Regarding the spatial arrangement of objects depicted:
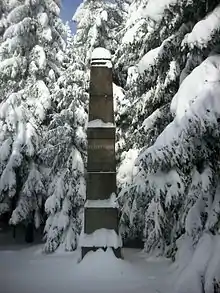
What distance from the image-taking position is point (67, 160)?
15.8m

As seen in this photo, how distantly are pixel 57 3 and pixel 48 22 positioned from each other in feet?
5.13

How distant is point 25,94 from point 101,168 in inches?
266

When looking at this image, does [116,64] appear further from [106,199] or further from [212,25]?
[212,25]

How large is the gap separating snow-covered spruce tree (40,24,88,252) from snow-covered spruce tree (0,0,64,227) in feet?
2.20

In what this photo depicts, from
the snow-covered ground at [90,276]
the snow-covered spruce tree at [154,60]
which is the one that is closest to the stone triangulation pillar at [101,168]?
the snow-covered ground at [90,276]

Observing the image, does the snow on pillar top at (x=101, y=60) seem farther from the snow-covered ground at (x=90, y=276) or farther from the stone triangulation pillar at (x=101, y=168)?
the snow-covered ground at (x=90, y=276)

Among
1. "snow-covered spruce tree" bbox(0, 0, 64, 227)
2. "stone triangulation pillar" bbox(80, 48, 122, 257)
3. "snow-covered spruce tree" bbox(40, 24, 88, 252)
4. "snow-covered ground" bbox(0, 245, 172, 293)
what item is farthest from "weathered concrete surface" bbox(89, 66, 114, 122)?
"snow-covered spruce tree" bbox(0, 0, 64, 227)

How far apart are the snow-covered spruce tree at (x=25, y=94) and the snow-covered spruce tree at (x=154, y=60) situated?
11.4 feet

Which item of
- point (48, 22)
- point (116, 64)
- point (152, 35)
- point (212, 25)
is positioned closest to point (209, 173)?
point (212, 25)

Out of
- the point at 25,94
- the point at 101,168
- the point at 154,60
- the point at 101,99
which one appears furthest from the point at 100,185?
the point at 25,94

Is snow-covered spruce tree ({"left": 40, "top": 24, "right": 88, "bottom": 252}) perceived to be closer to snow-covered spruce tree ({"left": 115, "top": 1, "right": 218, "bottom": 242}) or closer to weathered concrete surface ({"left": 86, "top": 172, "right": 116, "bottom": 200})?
snow-covered spruce tree ({"left": 115, "top": 1, "right": 218, "bottom": 242})

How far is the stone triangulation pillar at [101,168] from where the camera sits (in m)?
11.0

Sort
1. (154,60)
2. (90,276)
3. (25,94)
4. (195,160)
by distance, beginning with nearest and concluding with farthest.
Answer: (195,160) < (90,276) < (154,60) < (25,94)

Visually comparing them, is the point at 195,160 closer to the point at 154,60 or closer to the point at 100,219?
the point at 154,60
